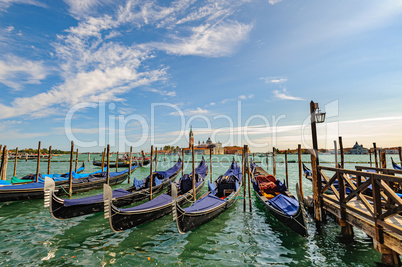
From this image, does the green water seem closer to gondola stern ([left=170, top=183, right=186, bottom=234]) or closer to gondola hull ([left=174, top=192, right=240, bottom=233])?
gondola hull ([left=174, top=192, right=240, bottom=233])

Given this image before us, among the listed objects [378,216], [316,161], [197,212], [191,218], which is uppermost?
[316,161]

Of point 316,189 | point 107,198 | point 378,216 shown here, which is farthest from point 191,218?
point 378,216

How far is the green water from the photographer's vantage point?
4566 millimetres

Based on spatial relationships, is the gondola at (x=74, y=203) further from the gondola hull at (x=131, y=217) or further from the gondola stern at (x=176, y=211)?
the gondola stern at (x=176, y=211)

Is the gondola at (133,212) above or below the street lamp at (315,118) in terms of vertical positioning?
below

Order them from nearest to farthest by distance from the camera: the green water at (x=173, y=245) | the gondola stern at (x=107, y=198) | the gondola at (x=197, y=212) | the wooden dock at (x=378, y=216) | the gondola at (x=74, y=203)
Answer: the wooden dock at (x=378, y=216) < the green water at (x=173, y=245) < the gondola stern at (x=107, y=198) < the gondola at (x=197, y=212) < the gondola at (x=74, y=203)

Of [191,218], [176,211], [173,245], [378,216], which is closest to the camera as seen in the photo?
[378,216]

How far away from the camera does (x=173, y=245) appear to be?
540 centimetres

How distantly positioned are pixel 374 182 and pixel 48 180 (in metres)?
8.66

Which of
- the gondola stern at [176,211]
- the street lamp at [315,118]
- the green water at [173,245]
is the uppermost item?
the street lamp at [315,118]

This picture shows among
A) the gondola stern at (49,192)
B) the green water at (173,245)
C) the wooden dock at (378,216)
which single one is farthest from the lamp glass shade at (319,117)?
the gondola stern at (49,192)

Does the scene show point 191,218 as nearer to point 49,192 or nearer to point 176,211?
point 176,211

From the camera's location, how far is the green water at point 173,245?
180 inches

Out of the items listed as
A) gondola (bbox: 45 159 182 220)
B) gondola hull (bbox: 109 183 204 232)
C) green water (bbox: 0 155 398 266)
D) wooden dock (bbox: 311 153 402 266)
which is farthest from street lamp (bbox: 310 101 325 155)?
gondola (bbox: 45 159 182 220)
